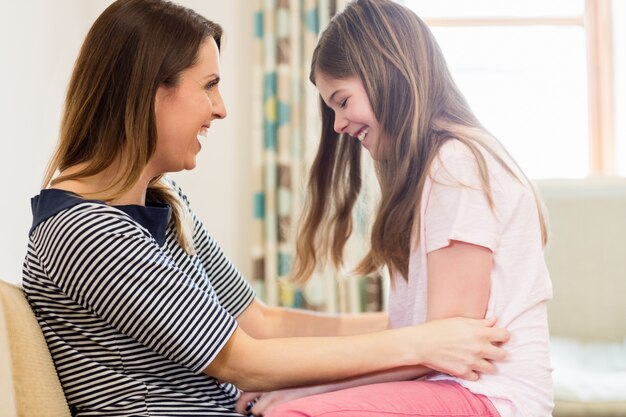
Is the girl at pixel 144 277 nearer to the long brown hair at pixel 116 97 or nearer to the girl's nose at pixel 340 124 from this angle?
the long brown hair at pixel 116 97

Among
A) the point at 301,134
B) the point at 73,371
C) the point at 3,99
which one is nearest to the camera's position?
the point at 73,371

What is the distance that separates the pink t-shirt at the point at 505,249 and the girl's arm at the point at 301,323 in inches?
13.9

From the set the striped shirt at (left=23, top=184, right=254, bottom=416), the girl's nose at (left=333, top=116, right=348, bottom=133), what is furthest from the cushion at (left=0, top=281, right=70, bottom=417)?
the girl's nose at (left=333, top=116, right=348, bottom=133)

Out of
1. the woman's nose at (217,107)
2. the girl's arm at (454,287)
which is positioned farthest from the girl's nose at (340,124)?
the girl's arm at (454,287)

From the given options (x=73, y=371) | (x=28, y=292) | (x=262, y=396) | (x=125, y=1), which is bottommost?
(x=262, y=396)

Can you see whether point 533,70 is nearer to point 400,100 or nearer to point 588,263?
point 588,263

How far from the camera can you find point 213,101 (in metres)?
1.33

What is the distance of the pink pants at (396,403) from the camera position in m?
1.09

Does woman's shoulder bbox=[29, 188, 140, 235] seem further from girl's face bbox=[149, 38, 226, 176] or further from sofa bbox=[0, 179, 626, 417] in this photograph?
sofa bbox=[0, 179, 626, 417]

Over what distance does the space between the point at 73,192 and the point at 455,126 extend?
2.14 ft

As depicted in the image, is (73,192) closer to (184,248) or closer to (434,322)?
(184,248)

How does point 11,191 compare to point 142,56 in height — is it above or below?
below

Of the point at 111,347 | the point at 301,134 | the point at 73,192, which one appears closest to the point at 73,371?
the point at 111,347

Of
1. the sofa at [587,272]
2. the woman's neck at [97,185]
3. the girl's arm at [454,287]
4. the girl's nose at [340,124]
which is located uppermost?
the girl's nose at [340,124]
